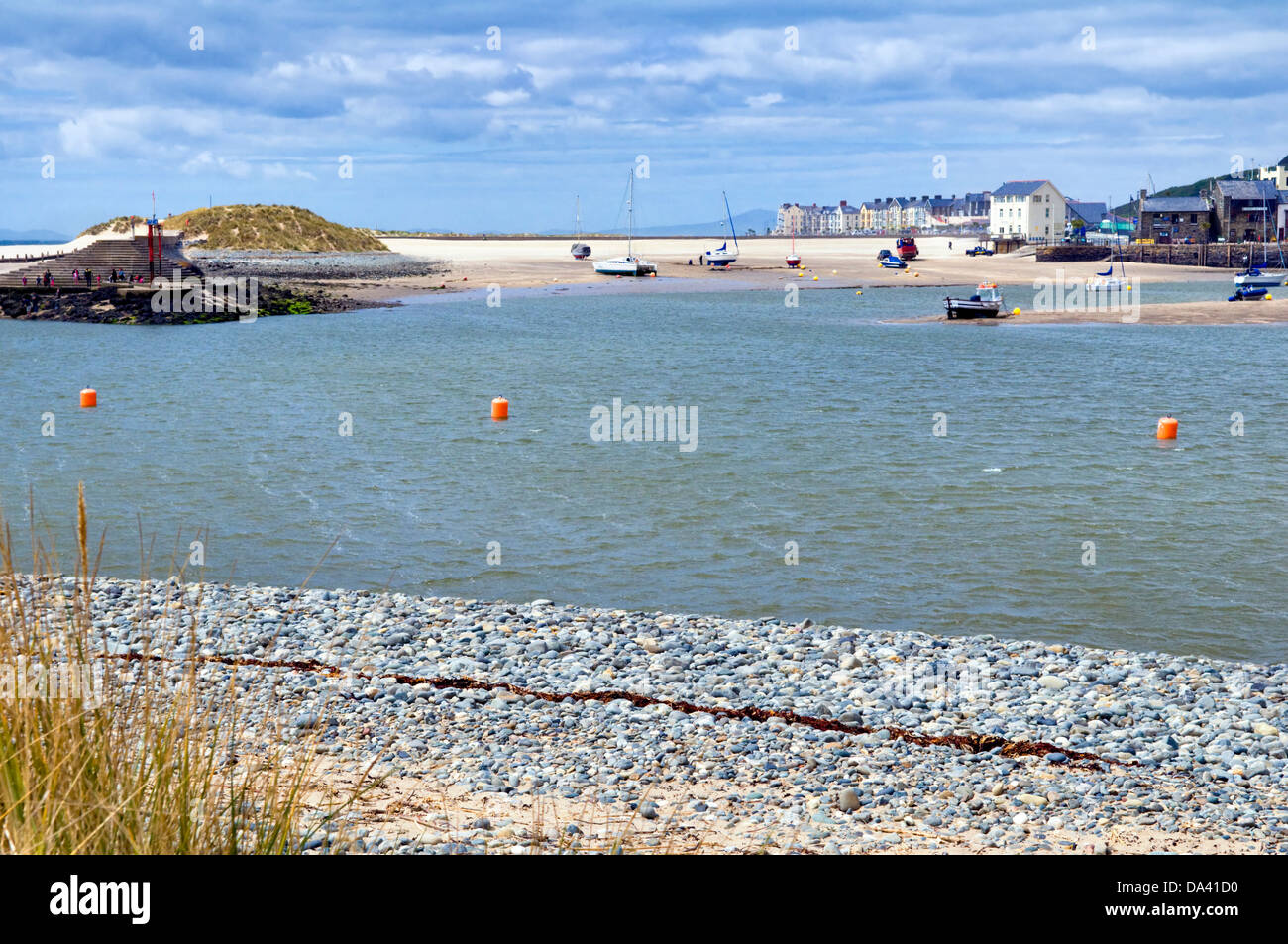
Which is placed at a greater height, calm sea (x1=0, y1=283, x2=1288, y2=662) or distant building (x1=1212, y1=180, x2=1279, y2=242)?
distant building (x1=1212, y1=180, x2=1279, y2=242)

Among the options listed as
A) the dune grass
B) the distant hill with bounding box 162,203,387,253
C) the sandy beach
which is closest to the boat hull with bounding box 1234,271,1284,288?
the sandy beach

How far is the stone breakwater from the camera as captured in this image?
8734mm

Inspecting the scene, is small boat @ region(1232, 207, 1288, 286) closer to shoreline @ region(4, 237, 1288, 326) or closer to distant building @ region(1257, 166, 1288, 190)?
shoreline @ region(4, 237, 1288, 326)

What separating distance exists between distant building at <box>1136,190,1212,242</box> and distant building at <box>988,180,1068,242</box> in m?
16.1

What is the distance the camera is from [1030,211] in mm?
162500

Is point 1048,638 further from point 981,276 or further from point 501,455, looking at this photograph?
point 981,276

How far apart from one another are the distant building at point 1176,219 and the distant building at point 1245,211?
2011mm

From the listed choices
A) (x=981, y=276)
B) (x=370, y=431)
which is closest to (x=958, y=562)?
(x=370, y=431)

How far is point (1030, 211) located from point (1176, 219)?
21.3m

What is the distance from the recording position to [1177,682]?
12.6 m

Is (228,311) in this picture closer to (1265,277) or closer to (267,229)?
(267,229)

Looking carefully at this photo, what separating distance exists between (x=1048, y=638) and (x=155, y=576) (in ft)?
41.3

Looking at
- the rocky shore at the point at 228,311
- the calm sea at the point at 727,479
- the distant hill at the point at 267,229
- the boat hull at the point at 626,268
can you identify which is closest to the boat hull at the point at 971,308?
the calm sea at the point at 727,479
